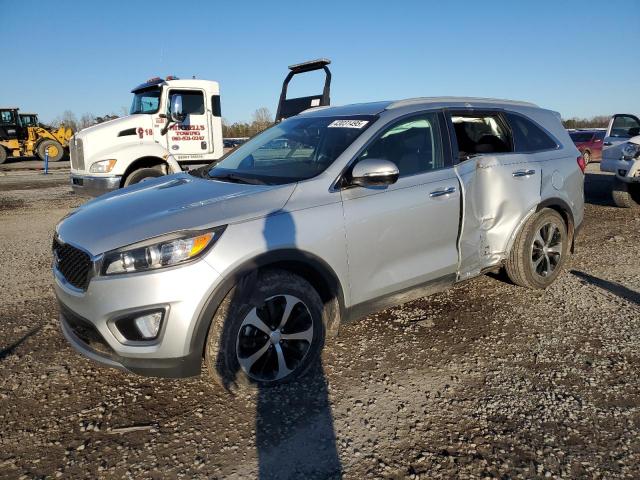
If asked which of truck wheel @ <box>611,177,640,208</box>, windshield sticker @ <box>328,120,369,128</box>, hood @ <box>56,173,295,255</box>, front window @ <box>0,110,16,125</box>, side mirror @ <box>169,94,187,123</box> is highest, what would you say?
front window @ <box>0,110,16,125</box>

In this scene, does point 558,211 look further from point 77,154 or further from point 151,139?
point 77,154

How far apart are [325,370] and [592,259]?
13.2 feet

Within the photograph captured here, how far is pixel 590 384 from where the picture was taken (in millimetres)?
2898

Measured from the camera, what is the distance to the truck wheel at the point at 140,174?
7984 millimetres

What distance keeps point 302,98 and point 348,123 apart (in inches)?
222

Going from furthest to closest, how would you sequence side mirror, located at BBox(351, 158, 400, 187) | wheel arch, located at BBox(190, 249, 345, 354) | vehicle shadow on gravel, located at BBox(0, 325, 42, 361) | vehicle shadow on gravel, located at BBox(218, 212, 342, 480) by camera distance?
vehicle shadow on gravel, located at BBox(0, 325, 42, 361)
side mirror, located at BBox(351, 158, 400, 187)
wheel arch, located at BBox(190, 249, 345, 354)
vehicle shadow on gravel, located at BBox(218, 212, 342, 480)

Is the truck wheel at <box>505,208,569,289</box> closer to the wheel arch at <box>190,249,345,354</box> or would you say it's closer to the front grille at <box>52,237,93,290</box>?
the wheel arch at <box>190,249,345,354</box>

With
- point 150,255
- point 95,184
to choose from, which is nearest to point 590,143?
point 95,184

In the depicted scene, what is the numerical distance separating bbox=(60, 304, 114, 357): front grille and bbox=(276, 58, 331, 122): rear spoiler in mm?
6007

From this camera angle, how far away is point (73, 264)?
8.82 ft

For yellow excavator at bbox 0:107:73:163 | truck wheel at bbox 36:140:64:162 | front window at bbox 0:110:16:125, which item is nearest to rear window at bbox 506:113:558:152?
yellow excavator at bbox 0:107:73:163

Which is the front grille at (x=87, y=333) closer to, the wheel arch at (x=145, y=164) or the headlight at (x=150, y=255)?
the headlight at (x=150, y=255)

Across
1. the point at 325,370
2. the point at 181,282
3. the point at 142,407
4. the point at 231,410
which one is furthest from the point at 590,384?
the point at 142,407

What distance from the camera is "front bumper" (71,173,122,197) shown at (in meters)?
7.84
